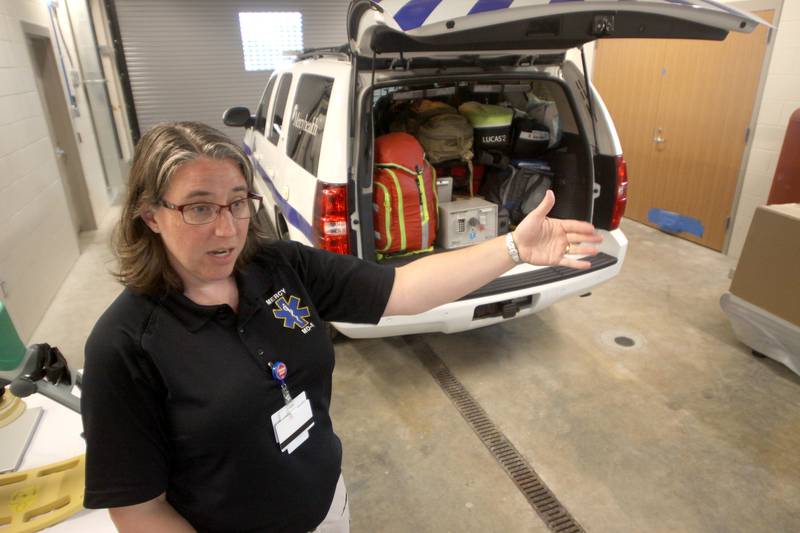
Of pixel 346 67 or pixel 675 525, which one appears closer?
pixel 675 525

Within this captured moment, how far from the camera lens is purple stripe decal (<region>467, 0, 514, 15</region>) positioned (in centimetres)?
167

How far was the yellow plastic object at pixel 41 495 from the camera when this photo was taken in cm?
133

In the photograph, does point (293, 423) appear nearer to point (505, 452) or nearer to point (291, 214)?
point (505, 452)

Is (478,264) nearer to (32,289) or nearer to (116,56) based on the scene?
(32,289)

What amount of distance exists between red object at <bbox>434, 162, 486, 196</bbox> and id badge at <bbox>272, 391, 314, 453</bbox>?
2642mm

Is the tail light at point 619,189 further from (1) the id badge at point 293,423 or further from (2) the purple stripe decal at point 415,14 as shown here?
(1) the id badge at point 293,423

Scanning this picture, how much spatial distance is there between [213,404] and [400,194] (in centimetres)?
204

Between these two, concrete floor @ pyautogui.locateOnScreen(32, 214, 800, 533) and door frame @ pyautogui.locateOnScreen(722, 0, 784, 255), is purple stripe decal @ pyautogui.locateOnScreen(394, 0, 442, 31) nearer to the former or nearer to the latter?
concrete floor @ pyautogui.locateOnScreen(32, 214, 800, 533)

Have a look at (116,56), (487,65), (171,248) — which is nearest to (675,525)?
(171,248)

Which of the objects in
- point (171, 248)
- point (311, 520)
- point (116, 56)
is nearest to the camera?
point (171, 248)

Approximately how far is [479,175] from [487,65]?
1025mm

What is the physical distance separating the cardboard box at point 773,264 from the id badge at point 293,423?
3.19 meters

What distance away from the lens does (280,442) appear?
1147mm

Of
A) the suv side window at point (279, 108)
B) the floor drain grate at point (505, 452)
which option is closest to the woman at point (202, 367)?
the floor drain grate at point (505, 452)
